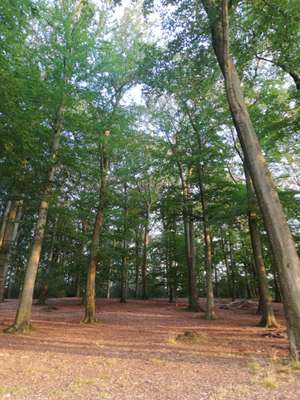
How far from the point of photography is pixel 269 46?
376 inches

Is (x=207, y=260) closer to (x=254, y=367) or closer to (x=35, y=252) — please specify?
(x=35, y=252)

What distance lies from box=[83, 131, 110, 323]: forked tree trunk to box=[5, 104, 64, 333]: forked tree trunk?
1.87 meters

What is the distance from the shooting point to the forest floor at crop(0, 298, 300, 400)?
11.2 feet

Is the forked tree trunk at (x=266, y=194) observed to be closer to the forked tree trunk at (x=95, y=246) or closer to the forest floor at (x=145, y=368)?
the forest floor at (x=145, y=368)

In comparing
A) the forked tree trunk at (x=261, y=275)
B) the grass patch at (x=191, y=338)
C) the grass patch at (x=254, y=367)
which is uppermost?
the forked tree trunk at (x=261, y=275)

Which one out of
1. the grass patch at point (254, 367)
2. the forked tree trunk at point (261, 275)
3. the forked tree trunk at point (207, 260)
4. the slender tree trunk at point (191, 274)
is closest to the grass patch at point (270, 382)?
the grass patch at point (254, 367)

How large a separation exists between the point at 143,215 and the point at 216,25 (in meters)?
18.3

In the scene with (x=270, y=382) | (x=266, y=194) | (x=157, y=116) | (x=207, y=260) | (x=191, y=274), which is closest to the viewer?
(x=270, y=382)

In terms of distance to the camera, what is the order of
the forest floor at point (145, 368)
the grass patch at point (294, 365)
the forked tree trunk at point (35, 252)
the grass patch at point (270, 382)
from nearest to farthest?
the forest floor at point (145, 368) < the grass patch at point (270, 382) < the grass patch at point (294, 365) < the forked tree trunk at point (35, 252)

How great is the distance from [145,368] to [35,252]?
5.47 meters

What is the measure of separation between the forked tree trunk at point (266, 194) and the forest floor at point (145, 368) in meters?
0.94

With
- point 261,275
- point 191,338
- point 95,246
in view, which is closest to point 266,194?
point 191,338

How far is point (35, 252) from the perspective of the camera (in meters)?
8.75

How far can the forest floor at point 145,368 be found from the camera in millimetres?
3400
